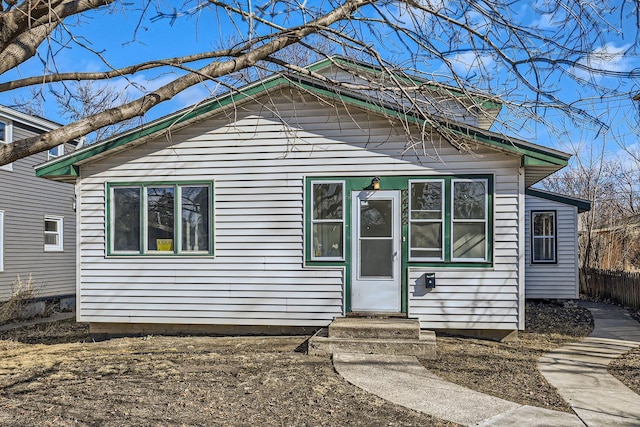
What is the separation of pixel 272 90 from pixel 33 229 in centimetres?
1111

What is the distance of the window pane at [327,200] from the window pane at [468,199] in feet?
6.21

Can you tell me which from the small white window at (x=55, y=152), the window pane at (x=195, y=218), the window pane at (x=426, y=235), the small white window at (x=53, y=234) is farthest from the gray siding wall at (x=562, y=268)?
the small white window at (x=55, y=152)

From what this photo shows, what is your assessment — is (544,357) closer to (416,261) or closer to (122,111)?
(416,261)

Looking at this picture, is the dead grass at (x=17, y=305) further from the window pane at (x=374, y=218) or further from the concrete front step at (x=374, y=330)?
the window pane at (x=374, y=218)

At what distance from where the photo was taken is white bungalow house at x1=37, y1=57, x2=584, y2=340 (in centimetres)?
827

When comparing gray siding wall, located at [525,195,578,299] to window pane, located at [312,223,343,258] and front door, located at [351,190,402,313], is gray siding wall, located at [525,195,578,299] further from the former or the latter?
window pane, located at [312,223,343,258]

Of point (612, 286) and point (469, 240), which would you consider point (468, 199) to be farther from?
point (612, 286)

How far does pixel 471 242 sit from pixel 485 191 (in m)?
0.85

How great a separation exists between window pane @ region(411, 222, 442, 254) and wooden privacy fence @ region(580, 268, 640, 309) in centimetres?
765

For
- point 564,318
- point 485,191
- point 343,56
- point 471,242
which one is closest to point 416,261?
point 471,242

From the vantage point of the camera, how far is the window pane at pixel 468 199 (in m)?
8.31

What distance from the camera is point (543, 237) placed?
14.8 m

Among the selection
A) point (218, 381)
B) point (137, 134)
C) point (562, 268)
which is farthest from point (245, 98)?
point (562, 268)

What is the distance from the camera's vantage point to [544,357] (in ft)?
24.0
